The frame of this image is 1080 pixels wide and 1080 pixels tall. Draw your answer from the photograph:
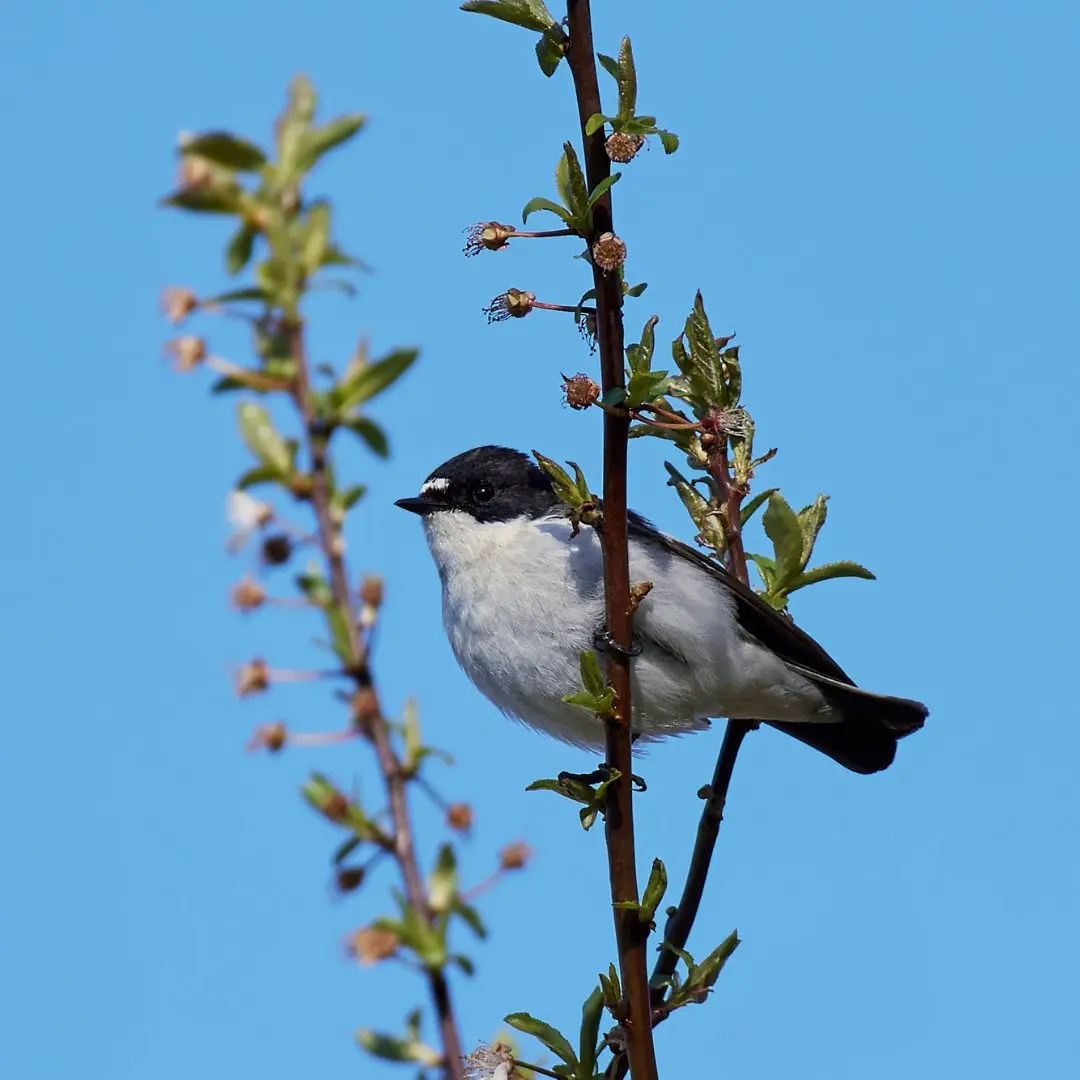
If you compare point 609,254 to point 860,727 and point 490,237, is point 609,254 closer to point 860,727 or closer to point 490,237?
point 490,237

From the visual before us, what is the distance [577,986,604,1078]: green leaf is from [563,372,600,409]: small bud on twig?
1.25 m

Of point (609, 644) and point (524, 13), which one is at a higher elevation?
point (524, 13)

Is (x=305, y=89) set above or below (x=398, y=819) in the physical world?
above

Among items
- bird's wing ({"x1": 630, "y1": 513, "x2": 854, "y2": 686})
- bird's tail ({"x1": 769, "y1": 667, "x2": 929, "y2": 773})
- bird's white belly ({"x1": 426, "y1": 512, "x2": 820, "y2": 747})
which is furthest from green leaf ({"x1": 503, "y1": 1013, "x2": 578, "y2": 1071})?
bird's tail ({"x1": 769, "y1": 667, "x2": 929, "y2": 773})

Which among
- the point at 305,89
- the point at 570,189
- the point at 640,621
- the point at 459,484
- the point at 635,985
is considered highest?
the point at 459,484

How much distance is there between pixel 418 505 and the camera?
6.96 metres

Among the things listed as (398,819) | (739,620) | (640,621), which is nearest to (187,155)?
(398,819)

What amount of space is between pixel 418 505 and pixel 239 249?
5.47 meters

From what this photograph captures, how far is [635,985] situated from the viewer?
3100 millimetres

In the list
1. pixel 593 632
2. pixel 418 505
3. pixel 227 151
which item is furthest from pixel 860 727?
pixel 227 151

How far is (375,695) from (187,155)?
1.79 feet

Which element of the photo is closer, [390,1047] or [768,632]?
[390,1047]

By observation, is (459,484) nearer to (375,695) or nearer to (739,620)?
(739,620)

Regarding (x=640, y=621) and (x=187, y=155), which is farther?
(x=640, y=621)
